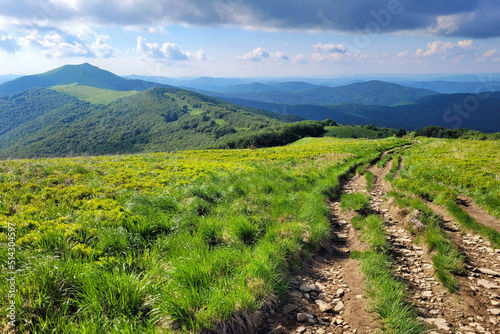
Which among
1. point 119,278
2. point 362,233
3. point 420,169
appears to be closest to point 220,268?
point 119,278

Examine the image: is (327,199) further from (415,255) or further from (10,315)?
(10,315)

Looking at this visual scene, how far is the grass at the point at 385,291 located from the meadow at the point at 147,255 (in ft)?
3.94

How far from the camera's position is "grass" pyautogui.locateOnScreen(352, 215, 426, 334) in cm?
334

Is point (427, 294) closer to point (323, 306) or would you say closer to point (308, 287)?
point (323, 306)

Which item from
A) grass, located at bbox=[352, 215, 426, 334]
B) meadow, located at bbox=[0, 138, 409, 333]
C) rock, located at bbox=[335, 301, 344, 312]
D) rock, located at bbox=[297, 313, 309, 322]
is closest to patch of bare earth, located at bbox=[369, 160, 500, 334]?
grass, located at bbox=[352, 215, 426, 334]

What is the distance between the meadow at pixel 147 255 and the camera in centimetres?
312

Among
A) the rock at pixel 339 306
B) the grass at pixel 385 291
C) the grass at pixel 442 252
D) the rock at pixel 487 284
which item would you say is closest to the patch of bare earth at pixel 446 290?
the rock at pixel 487 284

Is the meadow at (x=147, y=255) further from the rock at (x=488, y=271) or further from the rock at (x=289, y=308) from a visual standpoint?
the rock at (x=488, y=271)

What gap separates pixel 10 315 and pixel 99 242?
183 centimetres

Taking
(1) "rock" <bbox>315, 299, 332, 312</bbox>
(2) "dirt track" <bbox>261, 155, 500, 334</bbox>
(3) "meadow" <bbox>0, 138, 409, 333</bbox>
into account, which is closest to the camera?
(3) "meadow" <bbox>0, 138, 409, 333</bbox>

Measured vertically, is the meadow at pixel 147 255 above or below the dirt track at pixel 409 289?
above

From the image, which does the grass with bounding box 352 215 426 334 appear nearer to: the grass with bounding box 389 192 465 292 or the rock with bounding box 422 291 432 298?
the rock with bounding box 422 291 432 298

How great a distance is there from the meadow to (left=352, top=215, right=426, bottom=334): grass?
3.94 ft

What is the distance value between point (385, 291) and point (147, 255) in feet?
14.1
